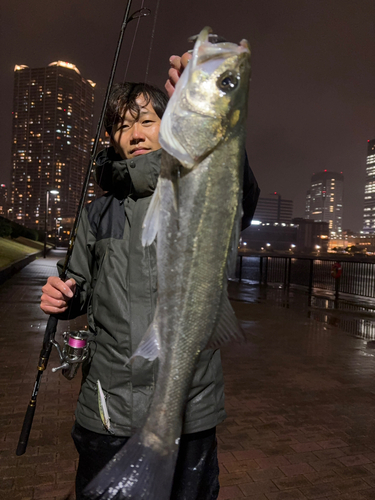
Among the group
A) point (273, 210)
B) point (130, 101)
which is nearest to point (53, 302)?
point (130, 101)

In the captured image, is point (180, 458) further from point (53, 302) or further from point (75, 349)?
point (53, 302)

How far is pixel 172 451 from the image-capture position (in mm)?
1496

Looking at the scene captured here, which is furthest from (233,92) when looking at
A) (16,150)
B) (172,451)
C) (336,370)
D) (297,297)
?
(16,150)

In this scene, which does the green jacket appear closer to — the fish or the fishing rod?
the fishing rod

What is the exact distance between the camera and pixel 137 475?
4.74 ft

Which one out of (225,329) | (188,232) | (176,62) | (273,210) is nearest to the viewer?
(188,232)

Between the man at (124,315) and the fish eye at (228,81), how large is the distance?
2.06 ft

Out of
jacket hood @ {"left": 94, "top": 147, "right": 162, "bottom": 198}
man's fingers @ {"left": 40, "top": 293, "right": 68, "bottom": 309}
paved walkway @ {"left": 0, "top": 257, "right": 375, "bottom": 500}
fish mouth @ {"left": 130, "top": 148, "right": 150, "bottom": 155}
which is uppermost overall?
fish mouth @ {"left": 130, "top": 148, "right": 150, "bottom": 155}

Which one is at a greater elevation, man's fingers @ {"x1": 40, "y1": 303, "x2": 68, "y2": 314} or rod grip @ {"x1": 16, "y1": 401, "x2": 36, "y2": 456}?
man's fingers @ {"x1": 40, "y1": 303, "x2": 68, "y2": 314}

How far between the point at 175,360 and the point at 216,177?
76 centimetres

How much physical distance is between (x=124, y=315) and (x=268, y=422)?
378 cm

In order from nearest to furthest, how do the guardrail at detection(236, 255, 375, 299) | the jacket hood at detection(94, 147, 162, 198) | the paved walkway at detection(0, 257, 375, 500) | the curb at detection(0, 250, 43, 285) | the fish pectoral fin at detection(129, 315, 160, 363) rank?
the fish pectoral fin at detection(129, 315, 160, 363), the jacket hood at detection(94, 147, 162, 198), the paved walkway at detection(0, 257, 375, 500), the curb at detection(0, 250, 43, 285), the guardrail at detection(236, 255, 375, 299)

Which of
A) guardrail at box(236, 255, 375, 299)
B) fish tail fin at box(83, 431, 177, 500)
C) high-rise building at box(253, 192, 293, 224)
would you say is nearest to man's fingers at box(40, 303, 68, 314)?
fish tail fin at box(83, 431, 177, 500)

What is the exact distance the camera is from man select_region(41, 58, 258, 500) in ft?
6.65
